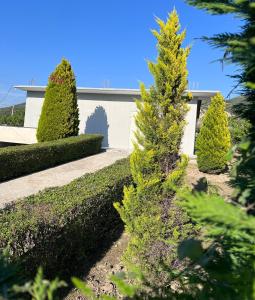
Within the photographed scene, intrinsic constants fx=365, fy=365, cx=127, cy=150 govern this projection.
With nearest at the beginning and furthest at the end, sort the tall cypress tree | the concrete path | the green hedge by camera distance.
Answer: the tall cypress tree
the concrete path
the green hedge

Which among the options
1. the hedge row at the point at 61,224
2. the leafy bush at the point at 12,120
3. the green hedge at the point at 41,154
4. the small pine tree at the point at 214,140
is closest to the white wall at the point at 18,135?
the green hedge at the point at 41,154

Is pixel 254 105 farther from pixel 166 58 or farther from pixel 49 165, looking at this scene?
pixel 49 165

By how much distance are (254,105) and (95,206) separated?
594 cm

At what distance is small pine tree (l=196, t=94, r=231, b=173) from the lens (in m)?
15.7

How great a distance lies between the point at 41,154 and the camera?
14805 mm

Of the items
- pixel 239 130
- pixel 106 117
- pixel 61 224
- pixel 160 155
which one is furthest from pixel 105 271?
pixel 106 117

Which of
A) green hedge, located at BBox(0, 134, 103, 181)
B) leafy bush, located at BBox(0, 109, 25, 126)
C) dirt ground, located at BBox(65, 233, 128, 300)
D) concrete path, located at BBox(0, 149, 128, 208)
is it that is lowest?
dirt ground, located at BBox(65, 233, 128, 300)

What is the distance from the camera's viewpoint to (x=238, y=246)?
1215 mm

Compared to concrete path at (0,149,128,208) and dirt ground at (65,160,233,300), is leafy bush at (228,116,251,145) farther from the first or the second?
concrete path at (0,149,128,208)

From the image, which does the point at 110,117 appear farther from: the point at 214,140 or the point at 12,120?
the point at 12,120

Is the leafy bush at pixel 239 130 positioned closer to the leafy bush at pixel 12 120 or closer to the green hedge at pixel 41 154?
the green hedge at pixel 41 154

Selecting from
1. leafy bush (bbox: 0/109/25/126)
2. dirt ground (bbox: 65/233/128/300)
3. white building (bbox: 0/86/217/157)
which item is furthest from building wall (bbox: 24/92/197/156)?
dirt ground (bbox: 65/233/128/300)

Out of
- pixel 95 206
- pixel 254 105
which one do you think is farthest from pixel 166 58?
pixel 254 105

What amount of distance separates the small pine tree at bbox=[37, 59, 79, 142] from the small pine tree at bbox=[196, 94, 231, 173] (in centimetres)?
688
